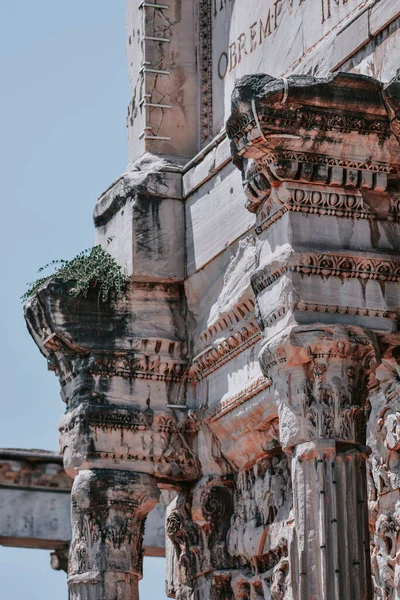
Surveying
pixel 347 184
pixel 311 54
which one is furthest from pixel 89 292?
pixel 347 184

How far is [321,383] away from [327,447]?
0.42 m

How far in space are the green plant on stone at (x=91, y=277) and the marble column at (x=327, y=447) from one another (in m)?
3.74

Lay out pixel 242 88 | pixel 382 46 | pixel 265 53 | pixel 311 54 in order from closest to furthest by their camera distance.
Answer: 1. pixel 242 88
2. pixel 382 46
3. pixel 311 54
4. pixel 265 53

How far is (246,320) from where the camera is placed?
14.7 meters

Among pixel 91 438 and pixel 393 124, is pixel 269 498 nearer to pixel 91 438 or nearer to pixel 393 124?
pixel 91 438

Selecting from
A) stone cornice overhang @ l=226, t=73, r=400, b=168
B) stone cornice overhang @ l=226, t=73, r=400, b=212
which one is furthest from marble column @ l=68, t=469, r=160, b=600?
stone cornice overhang @ l=226, t=73, r=400, b=168

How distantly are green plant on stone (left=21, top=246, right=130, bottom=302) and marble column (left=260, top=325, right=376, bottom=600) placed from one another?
3.74 metres

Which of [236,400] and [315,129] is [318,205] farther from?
[236,400]

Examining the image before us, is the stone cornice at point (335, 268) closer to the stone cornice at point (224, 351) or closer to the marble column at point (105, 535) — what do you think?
the stone cornice at point (224, 351)

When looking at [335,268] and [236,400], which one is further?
[236,400]

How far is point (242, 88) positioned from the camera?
1193cm

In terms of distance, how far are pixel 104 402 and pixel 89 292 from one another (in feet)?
2.96

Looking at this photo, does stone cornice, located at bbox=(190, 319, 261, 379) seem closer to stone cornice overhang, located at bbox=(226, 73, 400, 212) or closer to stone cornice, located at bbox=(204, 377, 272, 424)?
stone cornice, located at bbox=(204, 377, 272, 424)

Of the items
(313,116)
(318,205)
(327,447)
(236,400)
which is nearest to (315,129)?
(313,116)
